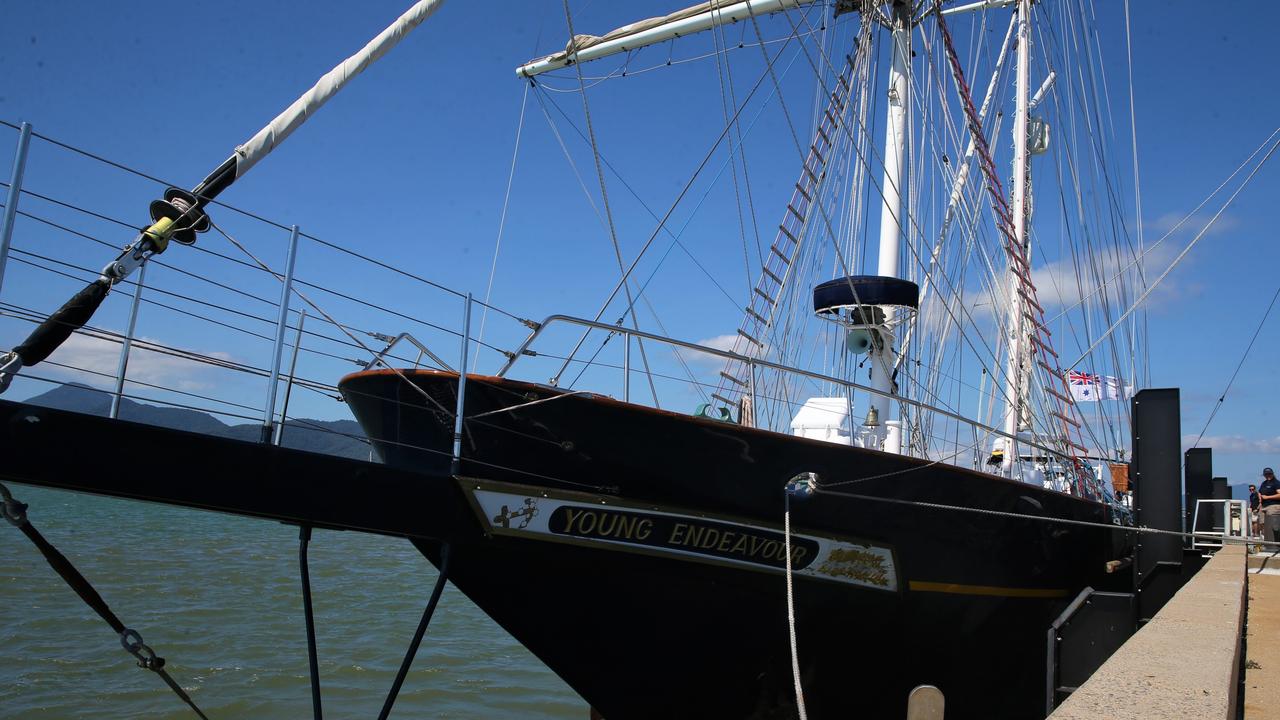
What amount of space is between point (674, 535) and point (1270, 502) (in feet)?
45.0

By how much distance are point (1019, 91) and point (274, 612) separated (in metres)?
15.3

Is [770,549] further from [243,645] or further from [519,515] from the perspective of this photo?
[243,645]

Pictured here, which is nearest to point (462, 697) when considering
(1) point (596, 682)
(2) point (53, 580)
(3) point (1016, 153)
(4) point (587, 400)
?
(1) point (596, 682)

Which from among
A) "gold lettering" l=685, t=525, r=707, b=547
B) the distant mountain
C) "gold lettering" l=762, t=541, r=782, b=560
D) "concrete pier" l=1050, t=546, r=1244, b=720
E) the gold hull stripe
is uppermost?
the distant mountain

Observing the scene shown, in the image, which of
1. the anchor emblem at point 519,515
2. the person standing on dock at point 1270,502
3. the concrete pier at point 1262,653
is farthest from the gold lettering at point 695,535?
the person standing on dock at point 1270,502

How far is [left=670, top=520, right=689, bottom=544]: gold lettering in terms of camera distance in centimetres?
589

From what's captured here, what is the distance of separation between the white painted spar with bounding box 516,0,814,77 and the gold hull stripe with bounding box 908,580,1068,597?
6660 millimetres

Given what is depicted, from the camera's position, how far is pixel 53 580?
50.0ft

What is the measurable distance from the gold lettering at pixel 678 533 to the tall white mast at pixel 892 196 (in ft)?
10.8

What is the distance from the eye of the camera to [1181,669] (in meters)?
3.46

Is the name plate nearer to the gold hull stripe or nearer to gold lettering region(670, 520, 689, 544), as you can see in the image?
gold lettering region(670, 520, 689, 544)

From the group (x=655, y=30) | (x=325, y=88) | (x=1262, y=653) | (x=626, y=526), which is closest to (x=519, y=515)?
(x=626, y=526)

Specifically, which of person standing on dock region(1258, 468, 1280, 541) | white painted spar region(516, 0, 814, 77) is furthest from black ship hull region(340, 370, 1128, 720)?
person standing on dock region(1258, 468, 1280, 541)

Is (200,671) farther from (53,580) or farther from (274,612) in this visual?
(53,580)
